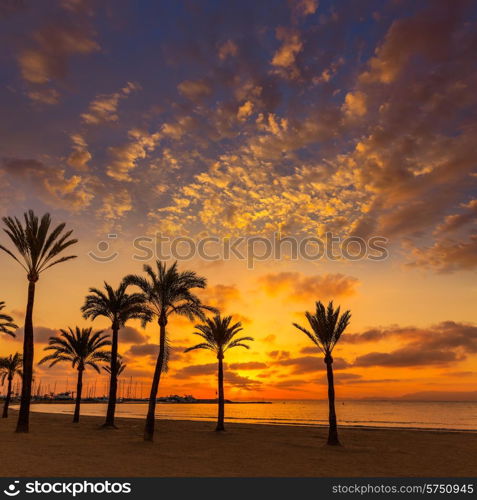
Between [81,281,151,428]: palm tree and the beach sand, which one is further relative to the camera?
[81,281,151,428]: palm tree

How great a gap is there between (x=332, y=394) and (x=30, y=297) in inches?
815

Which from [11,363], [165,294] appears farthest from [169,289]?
[11,363]

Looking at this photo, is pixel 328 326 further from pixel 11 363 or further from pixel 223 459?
pixel 11 363

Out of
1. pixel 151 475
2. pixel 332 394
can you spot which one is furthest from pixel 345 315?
pixel 151 475

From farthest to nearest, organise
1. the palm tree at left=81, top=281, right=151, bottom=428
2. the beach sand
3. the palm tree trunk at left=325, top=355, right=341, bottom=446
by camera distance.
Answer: the palm tree at left=81, top=281, right=151, bottom=428 → the palm tree trunk at left=325, top=355, right=341, bottom=446 → the beach sand

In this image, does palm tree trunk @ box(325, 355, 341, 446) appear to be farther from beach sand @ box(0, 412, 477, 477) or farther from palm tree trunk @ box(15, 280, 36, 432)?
palm tree trunk @ box(15, 280, 36, 432)

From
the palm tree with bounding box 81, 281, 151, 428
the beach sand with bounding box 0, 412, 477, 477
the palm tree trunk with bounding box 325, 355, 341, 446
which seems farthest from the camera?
the palm tree with bounding box 81, 281, 151, 428

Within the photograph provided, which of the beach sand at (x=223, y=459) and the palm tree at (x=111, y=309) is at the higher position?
the palm tree at (x=111, y=309)

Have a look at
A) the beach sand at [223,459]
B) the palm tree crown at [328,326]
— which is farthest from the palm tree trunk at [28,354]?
the palm tree crown at [328,326]

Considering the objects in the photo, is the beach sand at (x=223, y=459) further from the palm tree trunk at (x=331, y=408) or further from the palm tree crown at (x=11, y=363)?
the palm tree crown at (x=11, y=363)

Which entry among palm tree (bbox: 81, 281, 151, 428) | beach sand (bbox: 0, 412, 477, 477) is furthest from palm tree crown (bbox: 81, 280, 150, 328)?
beach sand (bbox: 0, 412, 477, 477)

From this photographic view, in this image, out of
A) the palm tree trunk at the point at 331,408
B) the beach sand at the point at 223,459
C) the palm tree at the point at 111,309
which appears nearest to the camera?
the beach sand at the point at 223,459

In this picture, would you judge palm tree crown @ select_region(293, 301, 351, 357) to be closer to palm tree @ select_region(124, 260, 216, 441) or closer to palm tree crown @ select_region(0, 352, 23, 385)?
palm tree @ select_region(124, 260, 216, 441)

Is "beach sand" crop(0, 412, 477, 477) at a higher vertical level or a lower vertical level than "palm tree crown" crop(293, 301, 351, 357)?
lower
